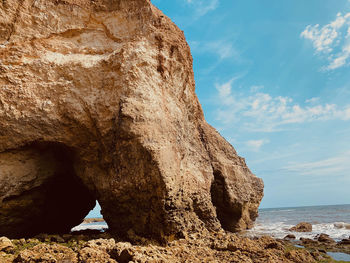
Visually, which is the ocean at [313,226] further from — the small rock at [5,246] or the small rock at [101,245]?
the small rock at [5,246]

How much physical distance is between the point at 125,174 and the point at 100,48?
5159 millimetres

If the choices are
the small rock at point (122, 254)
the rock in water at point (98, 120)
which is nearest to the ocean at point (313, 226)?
the rock in water at point (98, 120)

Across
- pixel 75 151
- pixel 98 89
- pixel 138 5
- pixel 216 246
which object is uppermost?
pixel 138 5

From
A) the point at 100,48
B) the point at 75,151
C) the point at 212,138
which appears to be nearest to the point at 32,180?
the point at 75,151

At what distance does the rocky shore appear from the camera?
4.96 meters

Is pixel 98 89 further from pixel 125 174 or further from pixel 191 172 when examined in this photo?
pixel 191 172

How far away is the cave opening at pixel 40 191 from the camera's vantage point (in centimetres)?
821

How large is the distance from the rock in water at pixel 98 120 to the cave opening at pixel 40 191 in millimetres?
38

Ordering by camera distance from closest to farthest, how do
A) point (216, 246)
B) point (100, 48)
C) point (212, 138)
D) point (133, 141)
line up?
1. point (216, 246)
2. point (133, 141)
3. point (100, 48)
4. point (212, 138)

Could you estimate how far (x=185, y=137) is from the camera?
9.95m

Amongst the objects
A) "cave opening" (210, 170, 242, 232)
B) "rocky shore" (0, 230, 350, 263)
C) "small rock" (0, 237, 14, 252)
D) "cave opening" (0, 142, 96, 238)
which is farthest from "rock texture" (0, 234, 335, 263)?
"cave opening" (210, 170, 242, 232)

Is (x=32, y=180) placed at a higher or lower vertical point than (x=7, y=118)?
lower

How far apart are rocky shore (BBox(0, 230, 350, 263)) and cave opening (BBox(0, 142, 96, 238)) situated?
1541 millimetres

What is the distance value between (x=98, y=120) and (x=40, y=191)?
3451 millimetres
